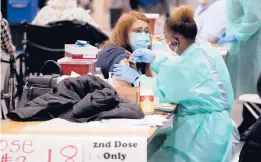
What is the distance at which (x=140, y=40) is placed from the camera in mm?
4191

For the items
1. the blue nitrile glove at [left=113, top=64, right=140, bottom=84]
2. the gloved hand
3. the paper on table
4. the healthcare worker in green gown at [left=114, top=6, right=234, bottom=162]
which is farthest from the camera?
the gloved hand

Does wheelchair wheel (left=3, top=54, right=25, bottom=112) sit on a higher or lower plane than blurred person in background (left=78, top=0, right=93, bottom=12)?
lower

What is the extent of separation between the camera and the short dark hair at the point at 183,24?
3.77 meters

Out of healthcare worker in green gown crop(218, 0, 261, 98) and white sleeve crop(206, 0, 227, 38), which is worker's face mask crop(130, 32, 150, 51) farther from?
white sleeve crop(206, 0, 227, 38)

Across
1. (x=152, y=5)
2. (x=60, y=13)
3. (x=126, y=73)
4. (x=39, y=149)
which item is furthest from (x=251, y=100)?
(x=152, y=5)

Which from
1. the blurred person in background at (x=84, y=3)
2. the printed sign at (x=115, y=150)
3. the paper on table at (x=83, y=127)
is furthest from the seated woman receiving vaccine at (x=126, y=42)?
the blurred person in background at (x=84, y=3)

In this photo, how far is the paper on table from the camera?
2969 millimetres

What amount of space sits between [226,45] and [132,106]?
3117 mm

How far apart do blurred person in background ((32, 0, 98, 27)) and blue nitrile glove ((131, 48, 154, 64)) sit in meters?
2.85

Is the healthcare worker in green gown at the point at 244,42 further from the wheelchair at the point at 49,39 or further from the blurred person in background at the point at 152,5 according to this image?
the blurred person in background at the point at 152,5

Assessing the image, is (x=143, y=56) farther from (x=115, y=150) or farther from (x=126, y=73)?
(x=115, y=150)

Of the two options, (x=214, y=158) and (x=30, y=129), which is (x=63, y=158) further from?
(x=214, y=158)

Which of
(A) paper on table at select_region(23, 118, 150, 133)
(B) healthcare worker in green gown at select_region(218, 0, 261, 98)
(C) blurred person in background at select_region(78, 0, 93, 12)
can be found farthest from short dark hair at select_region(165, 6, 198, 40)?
(C) blurred person in background at select_region(78, 0, 93, 12)

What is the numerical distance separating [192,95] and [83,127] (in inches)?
32.6
